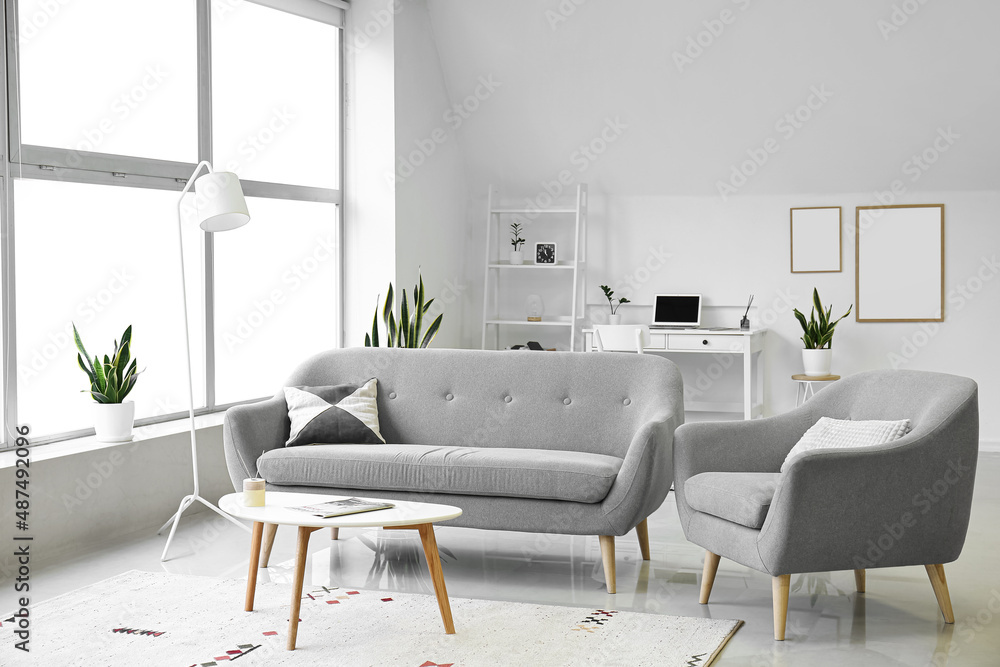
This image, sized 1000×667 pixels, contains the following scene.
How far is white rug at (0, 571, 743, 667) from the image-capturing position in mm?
2678

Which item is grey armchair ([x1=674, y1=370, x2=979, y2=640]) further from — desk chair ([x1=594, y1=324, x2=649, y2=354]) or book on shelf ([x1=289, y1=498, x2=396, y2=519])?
desk chair ([x1=594, y1=324, x2=649, y2=354])

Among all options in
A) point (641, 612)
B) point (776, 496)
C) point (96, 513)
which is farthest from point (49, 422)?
point (776, 496)

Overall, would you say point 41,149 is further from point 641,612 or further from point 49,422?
point 641,612

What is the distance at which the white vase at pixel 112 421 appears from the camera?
4.15 meters

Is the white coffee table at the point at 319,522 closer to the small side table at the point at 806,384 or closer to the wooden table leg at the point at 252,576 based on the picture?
the wooden table leg at the point at 252,576

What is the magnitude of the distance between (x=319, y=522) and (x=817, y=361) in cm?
447

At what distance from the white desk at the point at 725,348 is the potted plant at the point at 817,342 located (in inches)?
12.5

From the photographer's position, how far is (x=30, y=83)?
4.01 metres

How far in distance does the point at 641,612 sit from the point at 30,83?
126 inches

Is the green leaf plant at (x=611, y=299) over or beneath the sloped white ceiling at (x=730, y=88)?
beneath

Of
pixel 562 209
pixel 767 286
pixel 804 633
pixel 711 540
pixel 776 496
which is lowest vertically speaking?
pixel 804 633

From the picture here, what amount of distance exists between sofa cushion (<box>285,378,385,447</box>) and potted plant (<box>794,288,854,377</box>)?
3.41 m

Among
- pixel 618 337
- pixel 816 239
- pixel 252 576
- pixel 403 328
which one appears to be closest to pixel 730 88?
pixel 816 239

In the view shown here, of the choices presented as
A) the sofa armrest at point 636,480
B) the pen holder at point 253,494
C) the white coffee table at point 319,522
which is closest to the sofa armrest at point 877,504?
the sofa armrest at point 636,480
